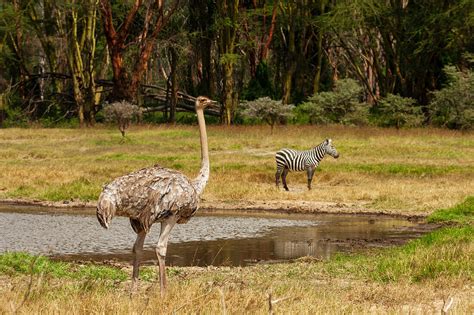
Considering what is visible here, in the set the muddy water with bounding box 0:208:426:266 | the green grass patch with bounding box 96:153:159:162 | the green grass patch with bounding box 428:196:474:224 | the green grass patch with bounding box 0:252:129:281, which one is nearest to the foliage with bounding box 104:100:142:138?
the green grass patch with bounding box 96:153:159:162

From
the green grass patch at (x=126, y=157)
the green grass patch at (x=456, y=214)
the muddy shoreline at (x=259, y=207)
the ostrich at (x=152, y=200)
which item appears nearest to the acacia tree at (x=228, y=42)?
the green grass patch at (x=126, y=157)

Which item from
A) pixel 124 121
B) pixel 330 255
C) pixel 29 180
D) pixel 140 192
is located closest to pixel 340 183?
pixel 29 180

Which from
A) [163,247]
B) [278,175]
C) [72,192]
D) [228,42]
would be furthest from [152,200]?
[228,42]

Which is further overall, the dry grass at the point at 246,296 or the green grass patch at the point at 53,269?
the green grass patch at the point at 53,269

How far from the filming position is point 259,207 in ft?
82.1

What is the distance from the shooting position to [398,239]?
19.1m

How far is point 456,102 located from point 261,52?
656 inches

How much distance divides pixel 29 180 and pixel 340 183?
9557mm

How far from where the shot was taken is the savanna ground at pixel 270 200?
944 centimetres

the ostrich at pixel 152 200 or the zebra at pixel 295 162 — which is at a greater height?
the ostrich at pixel 152 200

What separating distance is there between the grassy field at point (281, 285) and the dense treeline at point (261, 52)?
1165 inches

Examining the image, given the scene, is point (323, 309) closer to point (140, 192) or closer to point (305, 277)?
point (140, 192)

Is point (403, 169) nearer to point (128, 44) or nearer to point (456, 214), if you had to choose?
point (456, 214)

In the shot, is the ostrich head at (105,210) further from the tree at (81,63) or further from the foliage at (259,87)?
the foliage at (259,87)
